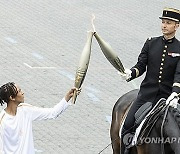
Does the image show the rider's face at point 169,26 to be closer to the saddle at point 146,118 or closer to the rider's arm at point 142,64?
the rider's arm at point 142,64

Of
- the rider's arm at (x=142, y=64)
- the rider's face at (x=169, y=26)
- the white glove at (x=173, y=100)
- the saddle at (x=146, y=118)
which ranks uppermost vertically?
the rider's face at (x=169, y=26)

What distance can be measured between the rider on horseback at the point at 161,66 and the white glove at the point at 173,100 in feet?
0.62

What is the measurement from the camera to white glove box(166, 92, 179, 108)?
9.43 meters

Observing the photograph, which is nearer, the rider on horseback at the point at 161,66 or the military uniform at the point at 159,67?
the rider on horseback at the point at 161,66

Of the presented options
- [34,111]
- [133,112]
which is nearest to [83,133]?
[133,112]

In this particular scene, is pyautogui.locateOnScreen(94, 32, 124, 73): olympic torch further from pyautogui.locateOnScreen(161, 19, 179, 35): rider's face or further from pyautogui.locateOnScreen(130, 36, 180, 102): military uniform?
pyautogui.locateOnScreen(161, 19, 179, 35): rider's face

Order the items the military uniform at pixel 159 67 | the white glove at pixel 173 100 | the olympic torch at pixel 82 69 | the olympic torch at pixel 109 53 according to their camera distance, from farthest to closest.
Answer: the olympic torch at pixel 109 53 < the military uniform at pixel 159 67 < the olympic torch at pixel 82 69 < the white glove at pixel 173 100

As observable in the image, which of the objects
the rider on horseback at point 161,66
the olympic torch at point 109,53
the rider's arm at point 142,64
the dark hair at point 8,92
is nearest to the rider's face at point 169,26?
the rider on horseback at point 161,66

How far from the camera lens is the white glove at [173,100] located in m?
9.43

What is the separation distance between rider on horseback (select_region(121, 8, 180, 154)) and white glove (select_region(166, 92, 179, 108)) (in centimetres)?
19

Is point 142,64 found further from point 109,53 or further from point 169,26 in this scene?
point 169,26

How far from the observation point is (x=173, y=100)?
9.46 m

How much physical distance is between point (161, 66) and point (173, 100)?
81 centimetres

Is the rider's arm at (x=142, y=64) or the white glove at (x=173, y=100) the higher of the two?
the rider's arm at (x=142, y=64)
